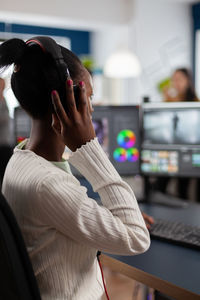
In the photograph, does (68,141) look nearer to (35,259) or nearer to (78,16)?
(35,259)

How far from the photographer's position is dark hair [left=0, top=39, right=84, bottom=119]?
81 cm

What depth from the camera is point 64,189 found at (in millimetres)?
752

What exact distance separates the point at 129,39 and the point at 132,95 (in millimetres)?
827

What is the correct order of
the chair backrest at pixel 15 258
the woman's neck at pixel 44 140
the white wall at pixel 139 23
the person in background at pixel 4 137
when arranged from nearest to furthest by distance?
1. the chair backrest at pixel 15 258
2. the woman's neck at pixel 44 140
3. the person in background at pixel 4 137
4. the white wall at pixel 139 23

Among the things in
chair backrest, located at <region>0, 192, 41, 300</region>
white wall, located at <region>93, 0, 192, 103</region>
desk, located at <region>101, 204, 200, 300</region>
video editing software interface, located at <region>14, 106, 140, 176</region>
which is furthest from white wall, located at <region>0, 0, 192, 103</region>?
chair backrest, located at <region>0, 192, 41, 300</region>

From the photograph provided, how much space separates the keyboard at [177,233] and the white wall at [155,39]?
4.69 metres

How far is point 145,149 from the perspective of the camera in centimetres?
185

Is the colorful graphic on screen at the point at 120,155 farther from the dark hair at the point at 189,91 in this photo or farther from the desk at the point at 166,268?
the dark hair at the point at 189,91

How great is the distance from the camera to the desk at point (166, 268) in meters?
0.94

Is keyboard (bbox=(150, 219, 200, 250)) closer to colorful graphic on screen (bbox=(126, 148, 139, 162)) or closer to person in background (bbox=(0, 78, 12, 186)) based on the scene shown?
colorful graphic on screen (bbox=(126, 148, 139, 162))

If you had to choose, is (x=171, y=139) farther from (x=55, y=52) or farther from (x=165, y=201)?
(x=55, y=52)

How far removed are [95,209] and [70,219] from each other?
56 mm

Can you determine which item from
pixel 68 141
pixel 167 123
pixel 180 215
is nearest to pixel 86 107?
pixel 68 141

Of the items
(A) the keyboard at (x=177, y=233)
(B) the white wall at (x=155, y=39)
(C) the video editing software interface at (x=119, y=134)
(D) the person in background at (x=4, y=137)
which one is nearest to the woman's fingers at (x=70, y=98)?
(A) the keyboard at (x=177, y=233)
